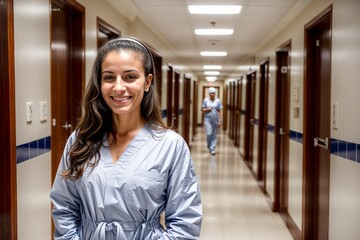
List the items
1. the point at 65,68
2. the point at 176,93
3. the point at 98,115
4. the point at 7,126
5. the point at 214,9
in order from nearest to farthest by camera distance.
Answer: the point at 98,115
the point at 7,126
the point at 65,68
the point at 214,9
the point at 176,93

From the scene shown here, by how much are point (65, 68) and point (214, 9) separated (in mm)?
1886

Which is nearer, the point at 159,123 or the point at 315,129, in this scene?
the point at 159,123

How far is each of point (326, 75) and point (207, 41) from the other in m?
3.82

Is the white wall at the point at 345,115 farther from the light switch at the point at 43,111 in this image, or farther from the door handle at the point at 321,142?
the light switch at the point at 43,111

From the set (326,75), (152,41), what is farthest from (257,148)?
(326,75)

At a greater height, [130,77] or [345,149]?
[130,77]

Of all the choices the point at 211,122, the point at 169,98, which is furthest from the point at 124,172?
the point at 211,122

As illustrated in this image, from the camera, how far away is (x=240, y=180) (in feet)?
22.3

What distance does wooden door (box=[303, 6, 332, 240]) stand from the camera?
3.39 metres

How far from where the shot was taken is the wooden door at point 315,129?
339 centimetres

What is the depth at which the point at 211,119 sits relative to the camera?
32.9 feet

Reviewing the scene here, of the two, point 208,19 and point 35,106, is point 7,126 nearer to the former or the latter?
point 35,106

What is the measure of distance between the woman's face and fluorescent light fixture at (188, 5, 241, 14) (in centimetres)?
316

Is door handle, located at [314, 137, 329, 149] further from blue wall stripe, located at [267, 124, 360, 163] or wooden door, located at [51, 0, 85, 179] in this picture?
wooden door, located at [51, 0, 85, 179]
